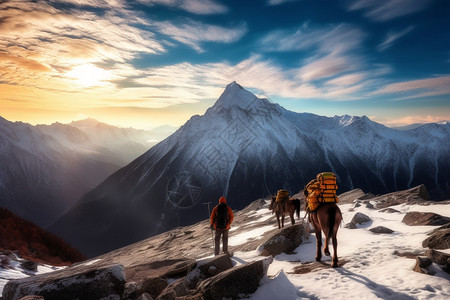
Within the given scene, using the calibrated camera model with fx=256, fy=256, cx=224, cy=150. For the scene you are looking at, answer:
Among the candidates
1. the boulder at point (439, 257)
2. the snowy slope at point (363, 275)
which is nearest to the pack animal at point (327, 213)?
the snowy slope at point (363, 275)

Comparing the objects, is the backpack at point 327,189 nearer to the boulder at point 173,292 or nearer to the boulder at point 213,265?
the boulder at point 213,265

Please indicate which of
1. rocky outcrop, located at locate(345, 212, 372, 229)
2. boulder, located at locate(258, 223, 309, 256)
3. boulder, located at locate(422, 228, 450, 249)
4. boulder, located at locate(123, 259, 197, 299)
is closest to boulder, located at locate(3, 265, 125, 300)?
boulder, located at locate(123, 259, 197, 299)

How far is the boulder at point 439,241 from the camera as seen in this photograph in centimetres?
1015

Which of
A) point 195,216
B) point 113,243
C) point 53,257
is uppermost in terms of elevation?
point 53,257

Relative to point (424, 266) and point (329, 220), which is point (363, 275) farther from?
point (329, 220)

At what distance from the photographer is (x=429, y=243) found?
430 inches

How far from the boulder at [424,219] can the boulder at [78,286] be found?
16658mm

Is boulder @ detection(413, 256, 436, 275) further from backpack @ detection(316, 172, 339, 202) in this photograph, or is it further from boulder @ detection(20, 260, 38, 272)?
boulder @ detection(20, 260, 38, 272)

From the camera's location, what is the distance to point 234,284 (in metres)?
8.00

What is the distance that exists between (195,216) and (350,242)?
175 metres

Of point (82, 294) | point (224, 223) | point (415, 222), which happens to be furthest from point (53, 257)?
point (415, 222)

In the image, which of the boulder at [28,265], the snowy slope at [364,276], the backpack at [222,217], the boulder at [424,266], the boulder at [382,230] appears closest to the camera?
Answer: the snowy slope at [364,276]

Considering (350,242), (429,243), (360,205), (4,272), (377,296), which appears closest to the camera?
(377,296)

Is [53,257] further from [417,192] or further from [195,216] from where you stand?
[195,216]
